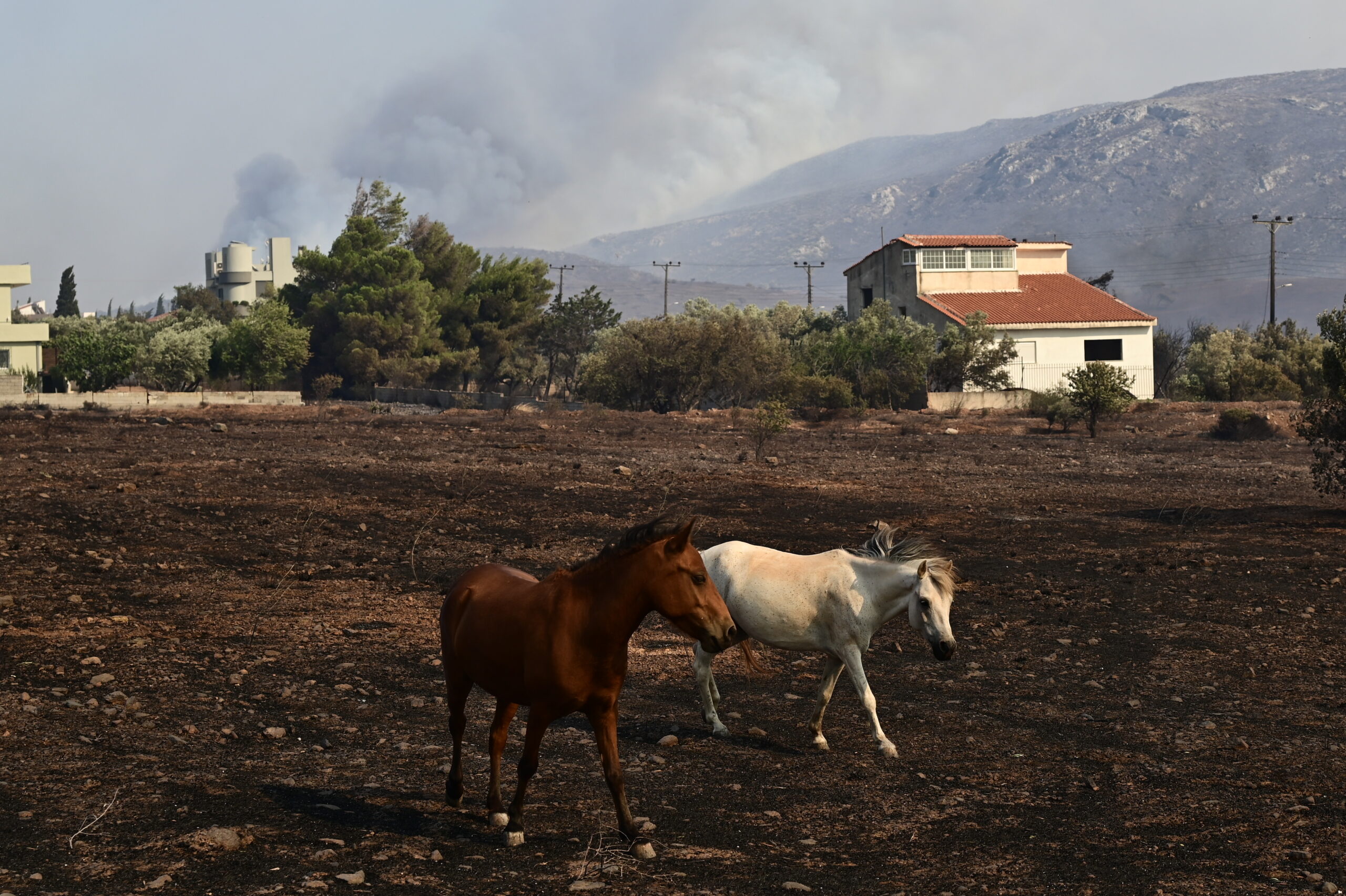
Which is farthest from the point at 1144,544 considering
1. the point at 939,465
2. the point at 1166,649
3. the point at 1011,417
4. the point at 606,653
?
the point at 1011,417

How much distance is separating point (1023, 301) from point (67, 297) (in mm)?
97068

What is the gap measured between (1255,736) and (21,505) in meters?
16.8

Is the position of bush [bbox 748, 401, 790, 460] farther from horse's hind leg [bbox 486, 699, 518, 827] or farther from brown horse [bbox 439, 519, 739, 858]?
brown horse [bbox 439, 519, 739, 858]

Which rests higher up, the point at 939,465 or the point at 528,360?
the point at 528,360

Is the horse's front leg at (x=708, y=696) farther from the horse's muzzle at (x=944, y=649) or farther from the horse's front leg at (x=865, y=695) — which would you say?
the horse's muzzle at (x=944, y=649)

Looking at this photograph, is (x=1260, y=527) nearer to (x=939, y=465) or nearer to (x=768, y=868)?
(x=939, y=465)

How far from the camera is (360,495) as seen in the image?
21859 millimetres

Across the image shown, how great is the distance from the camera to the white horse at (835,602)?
9.02 metres

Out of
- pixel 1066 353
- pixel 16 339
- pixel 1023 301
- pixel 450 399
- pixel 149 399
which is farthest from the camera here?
pixel 16 339

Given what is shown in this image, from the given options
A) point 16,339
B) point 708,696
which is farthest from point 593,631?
point 16,339

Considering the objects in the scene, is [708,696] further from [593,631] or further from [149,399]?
[149,399]

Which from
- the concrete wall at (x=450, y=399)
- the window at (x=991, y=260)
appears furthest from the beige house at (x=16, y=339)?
the window at (x=991, y=260)

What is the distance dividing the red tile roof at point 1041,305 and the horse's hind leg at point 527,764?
57.5 m

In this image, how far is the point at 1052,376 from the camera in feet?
207
